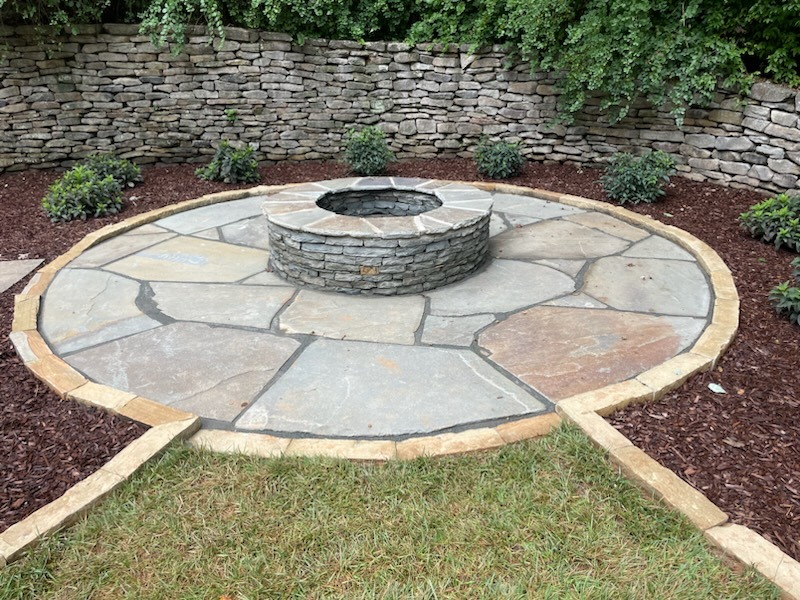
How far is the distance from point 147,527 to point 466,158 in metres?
5.78

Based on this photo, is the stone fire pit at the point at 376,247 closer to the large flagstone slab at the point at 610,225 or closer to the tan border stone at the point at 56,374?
the large flagstone slab at the point at 610,225

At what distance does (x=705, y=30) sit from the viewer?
17.9 ft

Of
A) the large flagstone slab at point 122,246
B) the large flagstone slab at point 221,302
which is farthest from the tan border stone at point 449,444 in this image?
the large flagstone slab at point 122,246

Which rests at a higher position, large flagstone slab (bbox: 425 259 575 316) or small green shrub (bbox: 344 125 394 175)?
small green shrub (bbox: 344 125 394 175)

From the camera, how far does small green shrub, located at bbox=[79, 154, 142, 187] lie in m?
5.89

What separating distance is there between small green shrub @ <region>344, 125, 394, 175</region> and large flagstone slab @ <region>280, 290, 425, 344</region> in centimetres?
289

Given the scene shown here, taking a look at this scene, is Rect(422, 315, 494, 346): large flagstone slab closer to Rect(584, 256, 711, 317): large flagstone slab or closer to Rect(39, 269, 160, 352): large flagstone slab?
Rect(584, 256, 711, 317): large flagstone slab

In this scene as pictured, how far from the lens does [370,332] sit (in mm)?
3297

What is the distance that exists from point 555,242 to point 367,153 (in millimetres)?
2550

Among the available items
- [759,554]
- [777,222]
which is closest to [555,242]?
[777,222]

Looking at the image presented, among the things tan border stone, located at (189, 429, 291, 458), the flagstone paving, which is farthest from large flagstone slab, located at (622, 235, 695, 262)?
tan border stone, located at (189, 429, 291, 458)

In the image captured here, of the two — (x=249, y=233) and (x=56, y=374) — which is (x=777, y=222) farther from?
(x=56, y=374)

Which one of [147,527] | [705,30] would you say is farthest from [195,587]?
[705,30]

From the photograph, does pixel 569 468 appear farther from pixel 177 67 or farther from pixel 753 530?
pixel 177 67
